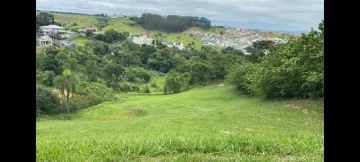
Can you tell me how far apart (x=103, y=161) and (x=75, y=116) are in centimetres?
1892

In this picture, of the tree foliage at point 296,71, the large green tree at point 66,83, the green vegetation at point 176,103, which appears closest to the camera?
the green vegetation at point 176,103

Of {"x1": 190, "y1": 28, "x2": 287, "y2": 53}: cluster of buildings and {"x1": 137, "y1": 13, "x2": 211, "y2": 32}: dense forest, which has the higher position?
{"x1": 137, "y1": 13, "x2": 211, "y2": 32}: dense forest

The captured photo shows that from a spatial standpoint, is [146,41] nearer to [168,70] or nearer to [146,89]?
[168,70]

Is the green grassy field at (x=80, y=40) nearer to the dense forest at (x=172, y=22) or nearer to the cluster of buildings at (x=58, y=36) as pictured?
the cluster of buildings at (x=58, y=36)

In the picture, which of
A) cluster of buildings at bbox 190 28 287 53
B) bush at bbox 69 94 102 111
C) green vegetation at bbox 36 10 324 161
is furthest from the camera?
cluster of buildings at bbox 190 28 287 53

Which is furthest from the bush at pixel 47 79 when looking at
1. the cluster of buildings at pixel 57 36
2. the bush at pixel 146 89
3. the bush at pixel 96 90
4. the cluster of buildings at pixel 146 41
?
the cluster of buildings at pixel 146 41

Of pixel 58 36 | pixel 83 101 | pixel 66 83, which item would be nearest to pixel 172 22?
pixel 58 36

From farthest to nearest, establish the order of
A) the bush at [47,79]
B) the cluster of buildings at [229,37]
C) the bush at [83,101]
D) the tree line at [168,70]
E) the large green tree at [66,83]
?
the cluster of buildings at [229,37]
the bush at [47,79]
the large green tree at [66,83]
the bush at [83,101]
the tree line at [168,70]

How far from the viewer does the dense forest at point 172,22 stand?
155 ft

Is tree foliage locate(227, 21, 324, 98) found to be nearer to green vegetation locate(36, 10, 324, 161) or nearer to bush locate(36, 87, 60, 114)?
green vegetation locate(36, 10, 324, 161)

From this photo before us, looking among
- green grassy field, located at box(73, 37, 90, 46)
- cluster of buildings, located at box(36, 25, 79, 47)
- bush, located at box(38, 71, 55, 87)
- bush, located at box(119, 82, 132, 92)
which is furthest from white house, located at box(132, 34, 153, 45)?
bush, located at box(38, 71, 55, 87)

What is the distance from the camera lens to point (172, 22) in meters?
48.8

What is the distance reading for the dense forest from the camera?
47.2 metres
